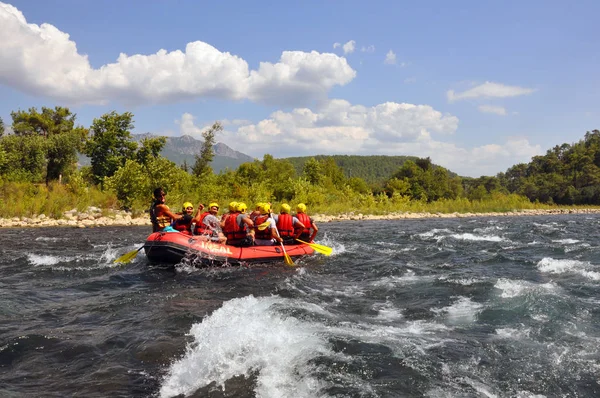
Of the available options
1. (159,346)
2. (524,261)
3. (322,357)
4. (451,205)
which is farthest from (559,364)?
(451,205)

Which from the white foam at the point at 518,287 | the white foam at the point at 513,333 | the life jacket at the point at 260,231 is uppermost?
the life jacket at the point at 260,231

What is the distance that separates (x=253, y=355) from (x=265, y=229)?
6.89 metres

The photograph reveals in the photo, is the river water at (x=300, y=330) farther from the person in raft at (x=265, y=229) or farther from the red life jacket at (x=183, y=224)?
the red life jacket at (x=183, y=224)

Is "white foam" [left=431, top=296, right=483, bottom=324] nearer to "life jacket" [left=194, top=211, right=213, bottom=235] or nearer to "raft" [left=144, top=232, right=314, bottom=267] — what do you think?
"raft" [left=144, top=232, right=314, bottom=267]

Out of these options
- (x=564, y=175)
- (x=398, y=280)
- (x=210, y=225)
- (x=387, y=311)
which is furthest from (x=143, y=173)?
(x=564, y=175)

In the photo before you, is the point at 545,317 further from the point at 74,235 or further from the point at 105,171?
the point at 105,171

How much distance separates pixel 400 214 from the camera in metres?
38.3

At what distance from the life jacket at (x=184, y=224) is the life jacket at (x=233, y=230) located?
0.94m

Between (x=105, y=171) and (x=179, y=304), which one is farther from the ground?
(x=105, y=171)

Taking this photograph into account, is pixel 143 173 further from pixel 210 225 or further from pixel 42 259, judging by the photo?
pixel 210 225

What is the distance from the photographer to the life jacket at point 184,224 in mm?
11070

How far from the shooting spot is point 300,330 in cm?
578

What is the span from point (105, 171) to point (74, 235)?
19949mm

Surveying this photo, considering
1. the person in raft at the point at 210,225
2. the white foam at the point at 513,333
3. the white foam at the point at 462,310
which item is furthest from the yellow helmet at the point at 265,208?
the white foam at the point at 513,333
